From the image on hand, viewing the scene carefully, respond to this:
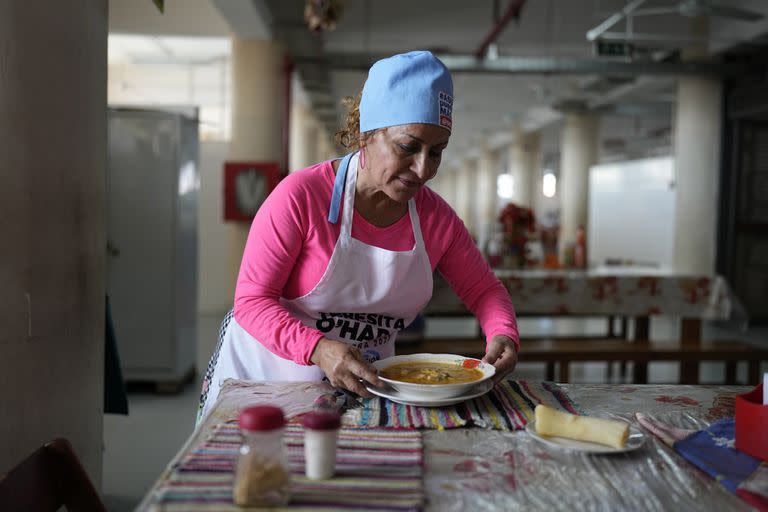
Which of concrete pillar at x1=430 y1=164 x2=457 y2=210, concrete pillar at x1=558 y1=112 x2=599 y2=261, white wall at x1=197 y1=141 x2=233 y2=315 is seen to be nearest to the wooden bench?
white wall at x1=197 y1=141 x2=233 y2=315

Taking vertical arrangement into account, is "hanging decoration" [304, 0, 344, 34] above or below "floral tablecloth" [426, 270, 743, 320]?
above

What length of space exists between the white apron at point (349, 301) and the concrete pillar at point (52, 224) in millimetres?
566

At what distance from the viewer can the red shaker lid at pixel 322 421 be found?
3.33 ft

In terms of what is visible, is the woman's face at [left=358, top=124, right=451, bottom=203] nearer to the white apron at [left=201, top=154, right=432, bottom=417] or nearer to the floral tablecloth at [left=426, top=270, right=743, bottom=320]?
the white apron at [left=201, top=154, right=432, bottom=417]

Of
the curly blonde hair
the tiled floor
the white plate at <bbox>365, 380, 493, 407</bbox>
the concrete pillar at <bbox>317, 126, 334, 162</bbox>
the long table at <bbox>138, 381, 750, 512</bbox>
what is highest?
the concrete pillar at <bbox>317, 126, 334, 162</bbox>

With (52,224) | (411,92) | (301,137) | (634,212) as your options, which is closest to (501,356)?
(411,92)

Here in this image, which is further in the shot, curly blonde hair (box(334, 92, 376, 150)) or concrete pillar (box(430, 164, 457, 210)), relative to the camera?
concrete pillar (box(430, 164, 457, 210))

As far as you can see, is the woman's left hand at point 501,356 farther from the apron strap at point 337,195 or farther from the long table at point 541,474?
the apron strap at point 337,195

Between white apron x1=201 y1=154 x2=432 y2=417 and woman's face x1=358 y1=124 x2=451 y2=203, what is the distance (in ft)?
0.45

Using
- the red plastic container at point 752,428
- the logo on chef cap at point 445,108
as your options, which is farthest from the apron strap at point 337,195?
the red plastic container at point 752,428

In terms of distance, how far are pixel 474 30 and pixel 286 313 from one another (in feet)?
25.9

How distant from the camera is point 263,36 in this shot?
764 centimetres

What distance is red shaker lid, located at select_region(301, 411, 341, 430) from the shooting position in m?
1.01

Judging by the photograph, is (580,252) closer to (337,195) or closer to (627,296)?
(627,296)
